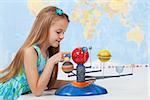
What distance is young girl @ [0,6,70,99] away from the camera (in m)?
1.27

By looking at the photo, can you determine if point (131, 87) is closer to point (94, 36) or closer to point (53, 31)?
point (53, 31)

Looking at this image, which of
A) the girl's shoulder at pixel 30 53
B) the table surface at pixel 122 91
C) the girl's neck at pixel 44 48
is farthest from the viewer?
the girl's neck at pixel 44 48

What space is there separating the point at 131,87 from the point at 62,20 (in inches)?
15.4

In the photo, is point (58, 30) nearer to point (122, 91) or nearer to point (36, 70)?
point (36, 70)

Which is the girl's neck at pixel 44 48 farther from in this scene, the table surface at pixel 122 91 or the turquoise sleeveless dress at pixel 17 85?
the table surface at pixel 122 91

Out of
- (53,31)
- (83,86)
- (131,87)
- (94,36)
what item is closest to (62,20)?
(53,31)

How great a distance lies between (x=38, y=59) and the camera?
137cm

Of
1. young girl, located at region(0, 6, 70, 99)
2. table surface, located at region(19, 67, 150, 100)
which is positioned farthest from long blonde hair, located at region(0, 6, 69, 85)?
table surface, located at region(19, 67, 150, 100)

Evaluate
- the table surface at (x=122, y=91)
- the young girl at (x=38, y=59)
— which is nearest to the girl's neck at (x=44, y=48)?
the young girl at (x=38, y=59)

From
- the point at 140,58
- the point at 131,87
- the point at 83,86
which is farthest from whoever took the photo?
the point at 140,58

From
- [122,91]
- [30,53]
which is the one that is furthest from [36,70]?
[122,91]

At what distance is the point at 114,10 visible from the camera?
9.53ft

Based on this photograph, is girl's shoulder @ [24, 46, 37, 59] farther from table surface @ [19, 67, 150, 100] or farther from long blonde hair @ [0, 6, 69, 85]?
table surface @ [19, 67, 150, 100]

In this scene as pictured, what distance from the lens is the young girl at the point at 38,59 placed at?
4.15 ft
